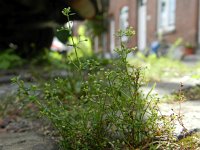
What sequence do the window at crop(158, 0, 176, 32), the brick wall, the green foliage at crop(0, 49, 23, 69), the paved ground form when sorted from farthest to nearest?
the window at crop(158, 0, 176, 32), the brick wall, the green foliage at crop(0, 49, 23, 69), the paved ground

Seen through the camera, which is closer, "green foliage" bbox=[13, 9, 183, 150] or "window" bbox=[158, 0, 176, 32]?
"green foliage" bbox=[13, 9, 183, 150]

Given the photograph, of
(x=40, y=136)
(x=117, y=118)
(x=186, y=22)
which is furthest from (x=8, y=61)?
(x=186, y=22)

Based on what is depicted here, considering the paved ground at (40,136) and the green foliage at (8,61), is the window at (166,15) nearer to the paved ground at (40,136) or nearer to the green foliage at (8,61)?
the green foliage at (8,61)

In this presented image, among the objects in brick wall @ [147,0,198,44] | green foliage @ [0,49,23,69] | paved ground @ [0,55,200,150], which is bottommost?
paved ground @ [0,55,200,150]

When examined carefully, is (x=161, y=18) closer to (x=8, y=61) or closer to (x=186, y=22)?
(x=186, y=22)

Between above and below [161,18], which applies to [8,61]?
below

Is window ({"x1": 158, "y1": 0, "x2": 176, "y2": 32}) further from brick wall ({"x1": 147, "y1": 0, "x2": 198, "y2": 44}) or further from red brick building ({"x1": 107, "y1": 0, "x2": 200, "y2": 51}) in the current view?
brick wall ({"x1": 147, "y1": 0, "x2": 198, "y2": 44})

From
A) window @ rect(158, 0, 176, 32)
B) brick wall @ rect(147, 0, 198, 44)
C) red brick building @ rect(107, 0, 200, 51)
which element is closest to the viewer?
brick wall @ rect(147, 0, 198, 44)

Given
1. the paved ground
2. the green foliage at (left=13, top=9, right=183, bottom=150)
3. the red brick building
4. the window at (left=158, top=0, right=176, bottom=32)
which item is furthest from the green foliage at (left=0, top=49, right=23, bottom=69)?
the window at (left=158, top=0, right=176, bottom=32)
